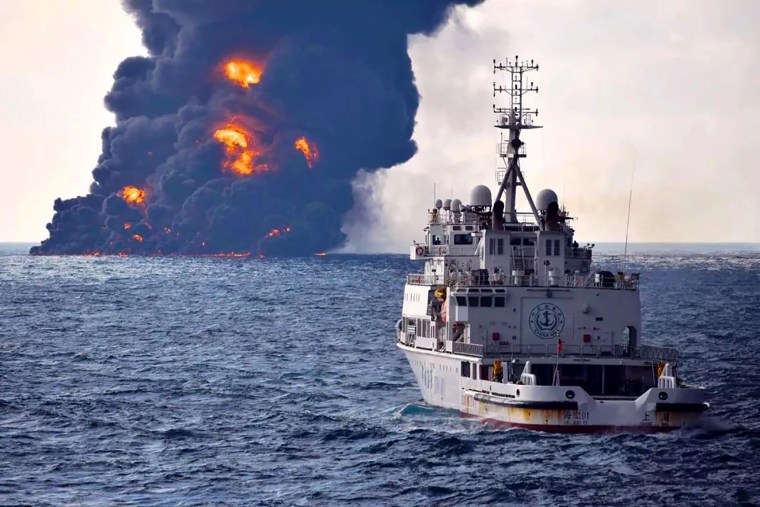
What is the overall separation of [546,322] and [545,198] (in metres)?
8.97

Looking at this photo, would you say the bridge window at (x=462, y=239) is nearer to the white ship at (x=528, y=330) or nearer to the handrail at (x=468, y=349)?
the white ship at (x=528, y=330)

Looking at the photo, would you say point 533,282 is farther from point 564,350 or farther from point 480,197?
point 480,197

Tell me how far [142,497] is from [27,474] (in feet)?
19.4

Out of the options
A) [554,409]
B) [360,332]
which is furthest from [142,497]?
[360,332]

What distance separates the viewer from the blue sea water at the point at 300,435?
4544cm

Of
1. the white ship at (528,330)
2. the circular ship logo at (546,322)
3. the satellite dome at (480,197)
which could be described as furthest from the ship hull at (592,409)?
the satellite dome at (480,197)

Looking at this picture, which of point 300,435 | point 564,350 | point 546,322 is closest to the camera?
point 300,435

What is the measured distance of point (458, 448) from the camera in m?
51.7

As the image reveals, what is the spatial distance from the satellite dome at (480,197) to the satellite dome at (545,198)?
2.90 m

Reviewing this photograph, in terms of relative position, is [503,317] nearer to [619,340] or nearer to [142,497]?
[619,340]

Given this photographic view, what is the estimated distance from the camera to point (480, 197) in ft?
219

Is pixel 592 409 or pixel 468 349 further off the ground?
pixel 468 349

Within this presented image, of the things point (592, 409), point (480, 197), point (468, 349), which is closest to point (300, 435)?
point (468, 349)

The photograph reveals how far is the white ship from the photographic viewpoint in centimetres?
5184
